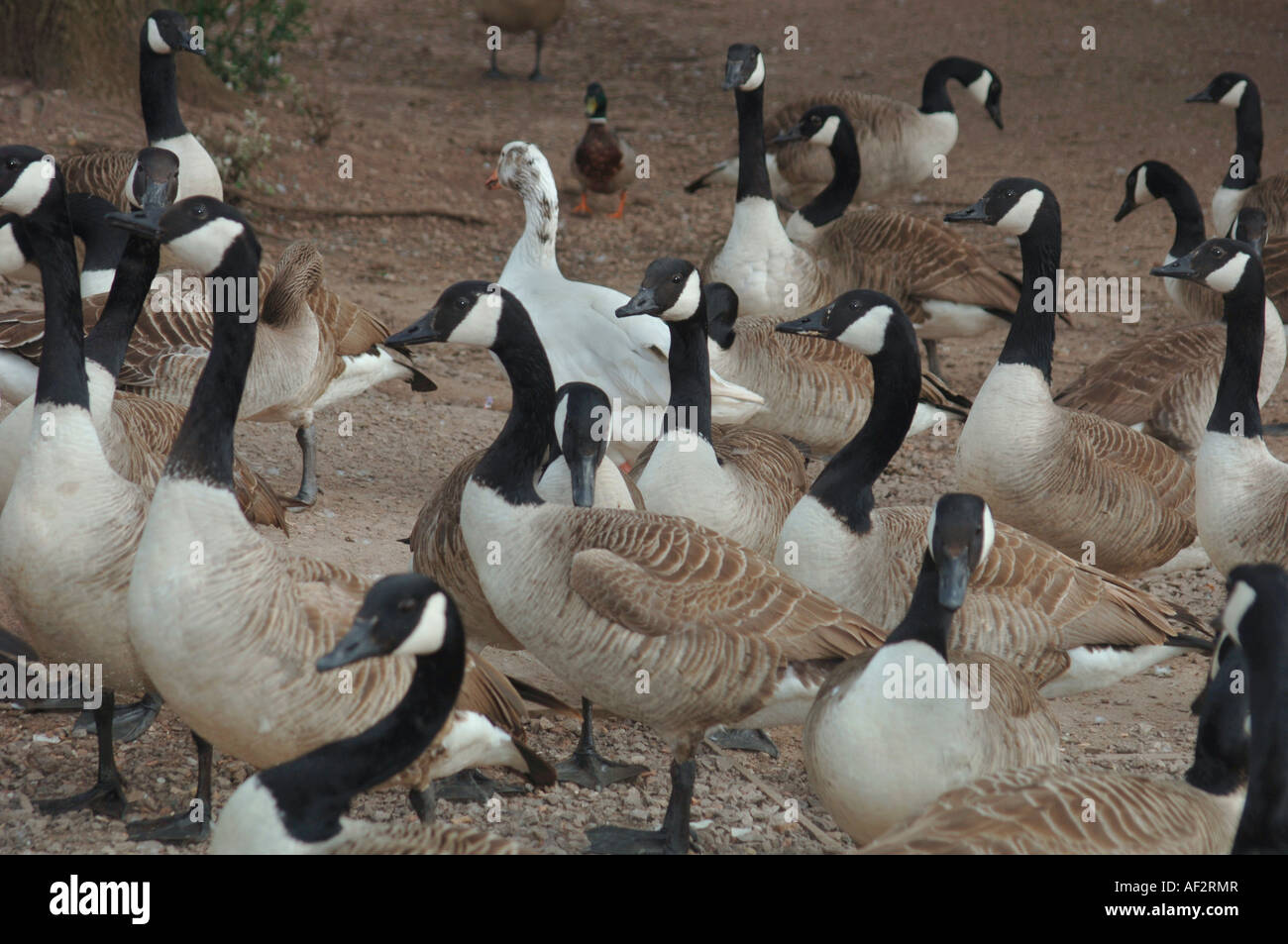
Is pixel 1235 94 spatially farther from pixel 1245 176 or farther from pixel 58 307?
pixel 58 307

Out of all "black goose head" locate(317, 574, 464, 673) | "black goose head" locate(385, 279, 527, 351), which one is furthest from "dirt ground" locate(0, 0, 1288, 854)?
"black goose head" locate(385, 279, 527, 351)

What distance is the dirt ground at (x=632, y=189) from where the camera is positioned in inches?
207

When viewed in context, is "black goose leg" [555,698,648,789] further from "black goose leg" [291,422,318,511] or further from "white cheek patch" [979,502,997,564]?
"black goose leg" [291,422,318,511]

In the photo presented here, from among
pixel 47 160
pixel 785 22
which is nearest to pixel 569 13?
pixel 785 22

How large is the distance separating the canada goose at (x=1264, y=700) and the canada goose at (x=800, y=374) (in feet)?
14.8

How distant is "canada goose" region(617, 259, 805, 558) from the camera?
6109 millimetres

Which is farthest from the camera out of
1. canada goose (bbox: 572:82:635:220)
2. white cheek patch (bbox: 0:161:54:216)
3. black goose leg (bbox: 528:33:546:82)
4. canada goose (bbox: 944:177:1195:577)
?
black goose leg (bbox: 528:33:546:82)

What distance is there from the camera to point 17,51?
37.7 feet

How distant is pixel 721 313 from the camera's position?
8188mm

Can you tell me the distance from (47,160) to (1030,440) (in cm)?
453

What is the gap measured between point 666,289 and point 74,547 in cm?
282

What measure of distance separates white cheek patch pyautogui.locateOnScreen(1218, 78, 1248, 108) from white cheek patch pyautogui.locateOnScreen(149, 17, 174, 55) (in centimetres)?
859

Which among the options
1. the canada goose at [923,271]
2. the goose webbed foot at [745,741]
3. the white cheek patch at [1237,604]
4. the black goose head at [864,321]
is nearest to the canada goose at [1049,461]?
the black goose head at [864,321]

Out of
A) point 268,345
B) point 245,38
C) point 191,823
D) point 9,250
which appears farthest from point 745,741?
point 245,38
